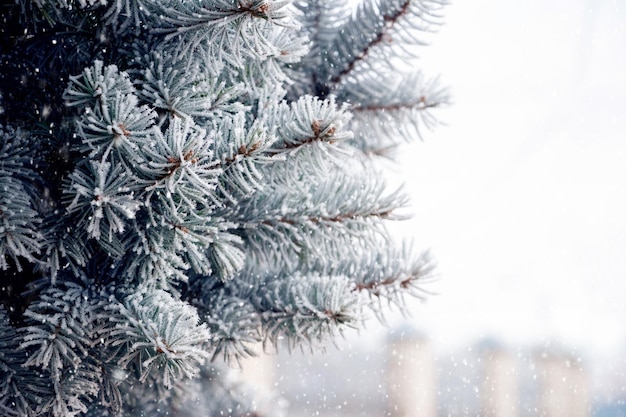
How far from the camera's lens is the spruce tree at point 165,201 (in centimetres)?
28

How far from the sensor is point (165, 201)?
0.29 meters

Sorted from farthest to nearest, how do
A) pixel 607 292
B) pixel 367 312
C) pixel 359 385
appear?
pixel 359 385 < pixel 607 292 < pixel 367 312

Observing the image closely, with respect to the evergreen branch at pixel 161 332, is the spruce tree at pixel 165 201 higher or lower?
higher

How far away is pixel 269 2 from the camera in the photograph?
255 mm

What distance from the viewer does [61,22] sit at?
33cm

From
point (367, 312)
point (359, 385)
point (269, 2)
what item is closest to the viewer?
point (269, 2)

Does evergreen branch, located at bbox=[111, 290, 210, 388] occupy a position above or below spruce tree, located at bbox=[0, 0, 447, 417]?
below

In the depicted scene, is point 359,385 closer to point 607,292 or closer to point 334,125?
point 607,292

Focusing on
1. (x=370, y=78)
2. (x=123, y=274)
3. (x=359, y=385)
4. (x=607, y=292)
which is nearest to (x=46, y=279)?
(x=123, y=274)

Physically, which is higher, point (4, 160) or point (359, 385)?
point (359, 385)

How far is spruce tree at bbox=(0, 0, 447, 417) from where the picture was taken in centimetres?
28

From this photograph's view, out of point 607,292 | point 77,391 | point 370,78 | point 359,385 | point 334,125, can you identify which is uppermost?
point 607,292

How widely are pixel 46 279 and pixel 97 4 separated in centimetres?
15

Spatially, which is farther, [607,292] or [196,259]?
[607,292]
